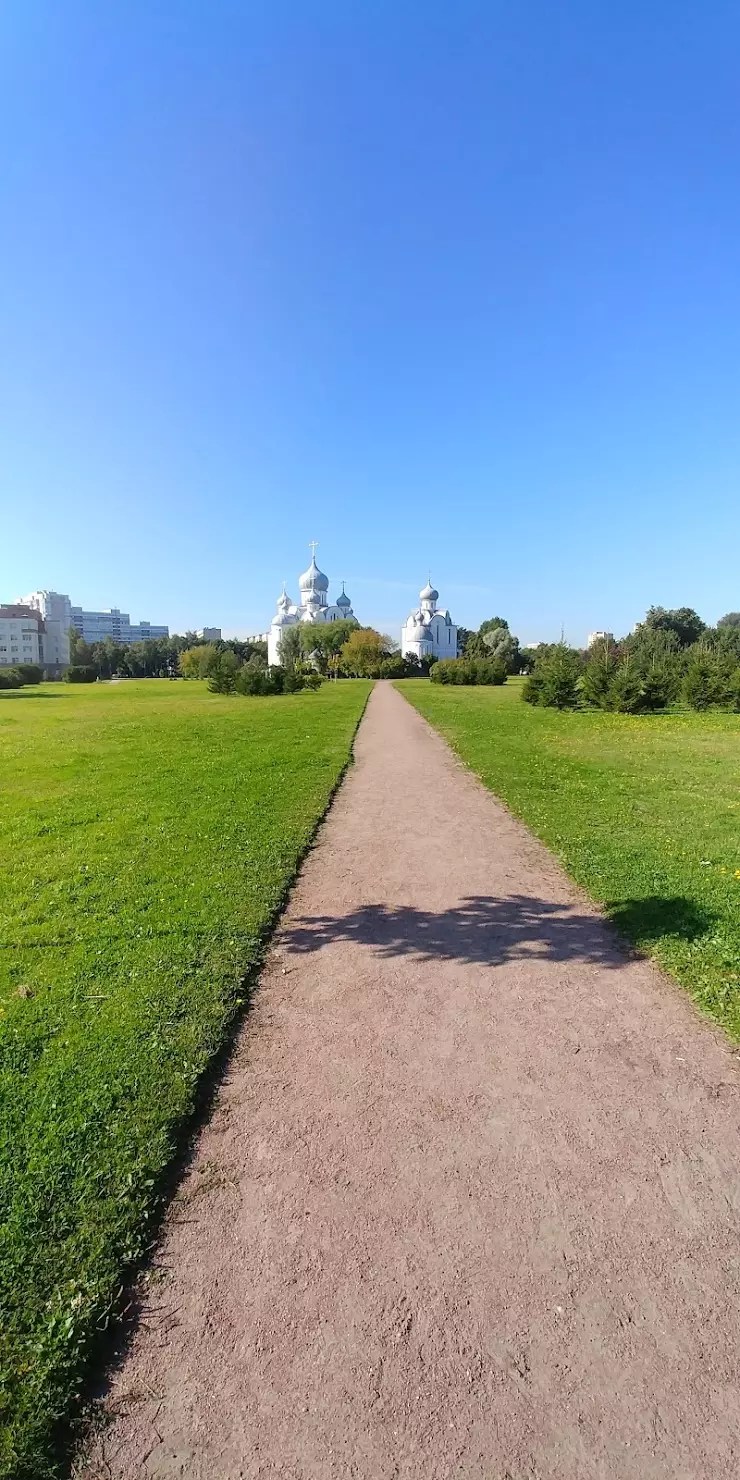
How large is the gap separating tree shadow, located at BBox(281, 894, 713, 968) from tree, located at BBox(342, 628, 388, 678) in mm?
79456

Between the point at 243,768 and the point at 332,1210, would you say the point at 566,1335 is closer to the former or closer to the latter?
the point at 332,1210

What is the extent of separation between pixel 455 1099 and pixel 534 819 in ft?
20.9

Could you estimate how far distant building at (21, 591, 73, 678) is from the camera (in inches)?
5315

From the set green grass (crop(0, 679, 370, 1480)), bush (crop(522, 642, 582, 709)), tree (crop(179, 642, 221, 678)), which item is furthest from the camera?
→ tree (crop(179, 642, 221, 678))

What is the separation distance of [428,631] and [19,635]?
83.5 metres

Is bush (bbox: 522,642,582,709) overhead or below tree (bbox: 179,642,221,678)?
below

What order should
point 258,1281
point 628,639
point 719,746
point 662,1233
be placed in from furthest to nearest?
1. point 628,639
2. point 719,746
3. point 662,1233
4. point 258,1281

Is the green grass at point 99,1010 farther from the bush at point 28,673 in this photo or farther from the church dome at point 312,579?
→ the church dome at point 312,579

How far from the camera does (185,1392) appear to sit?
2.13 metres

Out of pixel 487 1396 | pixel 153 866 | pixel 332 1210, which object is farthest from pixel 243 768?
pixel 487 1396

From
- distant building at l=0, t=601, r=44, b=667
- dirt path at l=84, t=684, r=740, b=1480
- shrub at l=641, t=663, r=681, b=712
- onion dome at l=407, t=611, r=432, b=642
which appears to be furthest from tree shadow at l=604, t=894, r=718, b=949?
distant building at l=0, t=601, r=44, b=667

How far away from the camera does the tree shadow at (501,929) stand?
5.28 metres

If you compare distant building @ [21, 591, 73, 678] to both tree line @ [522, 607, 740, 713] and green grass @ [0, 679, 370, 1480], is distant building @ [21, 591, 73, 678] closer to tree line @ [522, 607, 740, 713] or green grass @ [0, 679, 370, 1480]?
tree line @ [522, 607, 740, 713]

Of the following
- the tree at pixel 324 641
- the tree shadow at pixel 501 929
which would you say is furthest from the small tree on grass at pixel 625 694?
the tree at pixel 324 641
